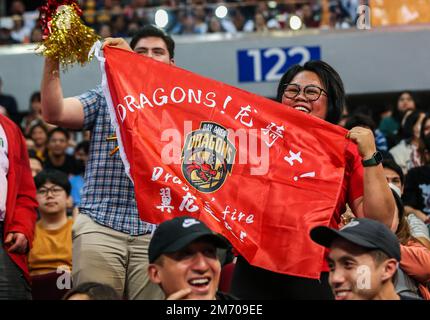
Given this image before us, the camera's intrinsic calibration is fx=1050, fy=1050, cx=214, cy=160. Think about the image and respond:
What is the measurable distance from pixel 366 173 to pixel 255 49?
11494 millimetres

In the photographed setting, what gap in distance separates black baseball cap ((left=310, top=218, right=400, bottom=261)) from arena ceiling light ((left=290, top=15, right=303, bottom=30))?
12.0m

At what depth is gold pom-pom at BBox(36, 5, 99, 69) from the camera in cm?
567

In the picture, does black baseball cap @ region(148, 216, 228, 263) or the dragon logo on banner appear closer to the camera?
black baseball cap @ region(148, 216, 228, 263)

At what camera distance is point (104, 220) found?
5625mm

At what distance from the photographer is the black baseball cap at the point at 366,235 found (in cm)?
432

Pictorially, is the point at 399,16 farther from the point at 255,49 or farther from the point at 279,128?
the point at 279,128

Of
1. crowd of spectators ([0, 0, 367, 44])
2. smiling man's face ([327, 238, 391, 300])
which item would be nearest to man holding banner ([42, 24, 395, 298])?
smiling man's face ([327, 238, 391, 300])

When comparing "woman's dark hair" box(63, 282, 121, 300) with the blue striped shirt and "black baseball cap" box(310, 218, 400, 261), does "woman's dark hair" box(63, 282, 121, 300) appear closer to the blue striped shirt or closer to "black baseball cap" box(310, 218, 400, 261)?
"black baseball cap" box(310, 218, 400, 261)

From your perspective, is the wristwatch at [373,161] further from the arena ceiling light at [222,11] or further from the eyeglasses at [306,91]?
the arena ceiling light at [222,11]

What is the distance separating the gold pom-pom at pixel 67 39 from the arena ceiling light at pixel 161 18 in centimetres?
1049

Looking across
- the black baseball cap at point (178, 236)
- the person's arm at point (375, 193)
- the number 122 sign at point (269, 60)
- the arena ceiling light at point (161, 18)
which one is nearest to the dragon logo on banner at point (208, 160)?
the person's arm at point (375, 193)

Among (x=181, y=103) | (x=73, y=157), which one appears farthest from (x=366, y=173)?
(x=73, y=157)

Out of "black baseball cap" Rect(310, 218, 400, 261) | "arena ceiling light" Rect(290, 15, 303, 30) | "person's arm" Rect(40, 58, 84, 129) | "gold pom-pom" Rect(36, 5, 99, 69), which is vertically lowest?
"black baseball cap" Rect(310, 218, 400, 261)

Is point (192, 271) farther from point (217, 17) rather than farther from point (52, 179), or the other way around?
point (217, 17)
